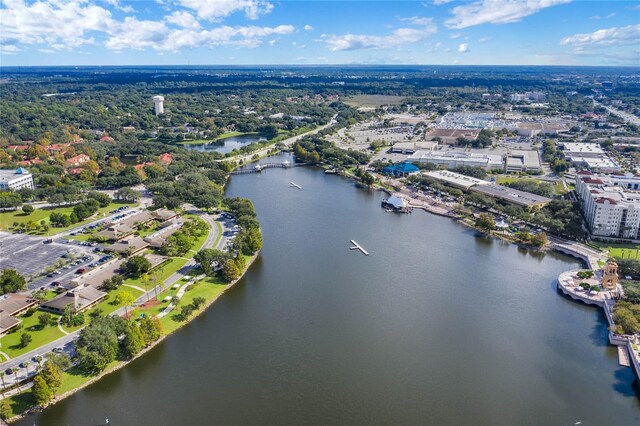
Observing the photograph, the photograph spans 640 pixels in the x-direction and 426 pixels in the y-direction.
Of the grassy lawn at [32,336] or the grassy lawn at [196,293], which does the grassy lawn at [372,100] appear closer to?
the grassy lawn at [196,293]

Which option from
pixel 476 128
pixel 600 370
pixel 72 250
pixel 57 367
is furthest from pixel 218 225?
pixel 476 128

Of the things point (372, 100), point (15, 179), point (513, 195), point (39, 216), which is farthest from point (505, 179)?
point (372, 100)

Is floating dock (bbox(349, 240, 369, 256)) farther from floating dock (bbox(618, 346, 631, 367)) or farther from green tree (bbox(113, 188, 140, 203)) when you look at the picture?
green tree (bbox(113, 188, 140, 203))

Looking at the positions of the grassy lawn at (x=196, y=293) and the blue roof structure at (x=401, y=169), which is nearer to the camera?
the grassy lawn at (x=196, y=293)

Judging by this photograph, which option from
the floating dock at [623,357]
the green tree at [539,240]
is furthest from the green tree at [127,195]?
the floating dock at [623,357]

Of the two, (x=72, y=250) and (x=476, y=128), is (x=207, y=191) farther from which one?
(x=476, y=128)

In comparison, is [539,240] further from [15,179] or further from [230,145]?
[230,145]

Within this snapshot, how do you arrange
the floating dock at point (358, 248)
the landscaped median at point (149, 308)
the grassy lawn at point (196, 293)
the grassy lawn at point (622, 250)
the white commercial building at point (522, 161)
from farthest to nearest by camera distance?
the white commercial building at point (522, 161)
the floating dock at point (358, 248)
the grassy lawn at point (622, 250)
the grassy lawn at point (196, 293)
the landscaped median at point (149, 308)
